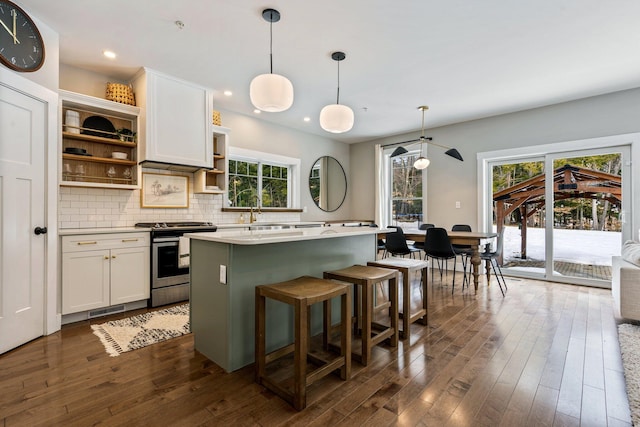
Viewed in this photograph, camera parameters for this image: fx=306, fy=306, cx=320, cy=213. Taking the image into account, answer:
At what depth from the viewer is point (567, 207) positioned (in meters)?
4.61

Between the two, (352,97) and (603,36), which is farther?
(352,97)

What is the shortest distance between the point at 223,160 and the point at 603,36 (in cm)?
451

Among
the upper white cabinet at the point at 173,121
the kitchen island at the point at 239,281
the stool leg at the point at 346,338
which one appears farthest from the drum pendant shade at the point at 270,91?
the upper white cabinet at the point at 173,121

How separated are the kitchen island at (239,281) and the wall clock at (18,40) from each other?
2.04 metres

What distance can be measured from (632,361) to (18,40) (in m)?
5.24

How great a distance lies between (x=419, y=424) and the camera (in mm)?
1536

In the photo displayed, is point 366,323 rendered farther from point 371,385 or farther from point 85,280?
point 85,280

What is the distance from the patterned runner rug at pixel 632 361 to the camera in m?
1.67

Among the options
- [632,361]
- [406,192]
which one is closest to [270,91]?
[632,361]

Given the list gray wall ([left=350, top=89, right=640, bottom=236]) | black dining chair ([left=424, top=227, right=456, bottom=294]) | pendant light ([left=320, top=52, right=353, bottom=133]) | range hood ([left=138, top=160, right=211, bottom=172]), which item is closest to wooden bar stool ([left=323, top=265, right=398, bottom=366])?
pendant light ([left=320, top=52, right=353, bottom=133])

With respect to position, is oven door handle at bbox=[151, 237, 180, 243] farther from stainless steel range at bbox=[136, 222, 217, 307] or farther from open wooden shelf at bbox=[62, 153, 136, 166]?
open wooden shelf at bbox=[62, 153, 136, 166]

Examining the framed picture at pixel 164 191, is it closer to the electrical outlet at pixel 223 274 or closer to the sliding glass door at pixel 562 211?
the electrical outlet at pixel 223 274

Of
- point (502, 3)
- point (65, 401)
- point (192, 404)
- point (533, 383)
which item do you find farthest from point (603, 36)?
point (65, 401)

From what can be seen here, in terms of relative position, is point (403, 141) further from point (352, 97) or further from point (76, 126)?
point (76, 126)
